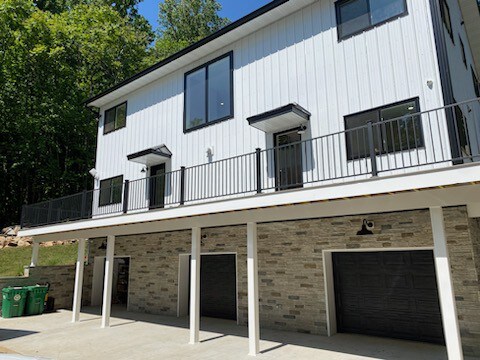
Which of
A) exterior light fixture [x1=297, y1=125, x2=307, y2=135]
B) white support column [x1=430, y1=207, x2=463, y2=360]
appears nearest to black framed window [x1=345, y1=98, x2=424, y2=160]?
exterior light fixture [x1=297, y1=125, x2=307, y2=135]

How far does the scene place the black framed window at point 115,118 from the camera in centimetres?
1471

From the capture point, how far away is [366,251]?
882 centimetres

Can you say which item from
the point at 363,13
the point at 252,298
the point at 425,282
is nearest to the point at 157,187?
the point at 252,298

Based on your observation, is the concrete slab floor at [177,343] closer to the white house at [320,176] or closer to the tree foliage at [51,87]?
the white house at [320,176]

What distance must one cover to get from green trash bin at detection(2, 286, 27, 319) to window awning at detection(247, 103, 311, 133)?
417 inches

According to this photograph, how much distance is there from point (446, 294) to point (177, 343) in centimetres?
600

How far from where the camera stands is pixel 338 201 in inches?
256

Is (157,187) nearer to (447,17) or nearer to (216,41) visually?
(216,41)

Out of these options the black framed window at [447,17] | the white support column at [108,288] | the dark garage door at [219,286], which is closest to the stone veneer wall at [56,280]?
the white support column at [108,288]

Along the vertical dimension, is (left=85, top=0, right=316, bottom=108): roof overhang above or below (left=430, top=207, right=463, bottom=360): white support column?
above

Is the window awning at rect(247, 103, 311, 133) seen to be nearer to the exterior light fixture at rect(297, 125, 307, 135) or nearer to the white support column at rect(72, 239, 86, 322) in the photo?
the exterior light fixture at rect(297, 125, 307, 135)

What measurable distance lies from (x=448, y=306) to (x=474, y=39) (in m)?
11.8

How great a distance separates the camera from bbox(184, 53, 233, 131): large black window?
10992 mm

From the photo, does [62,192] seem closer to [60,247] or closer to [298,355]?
[60,247]
